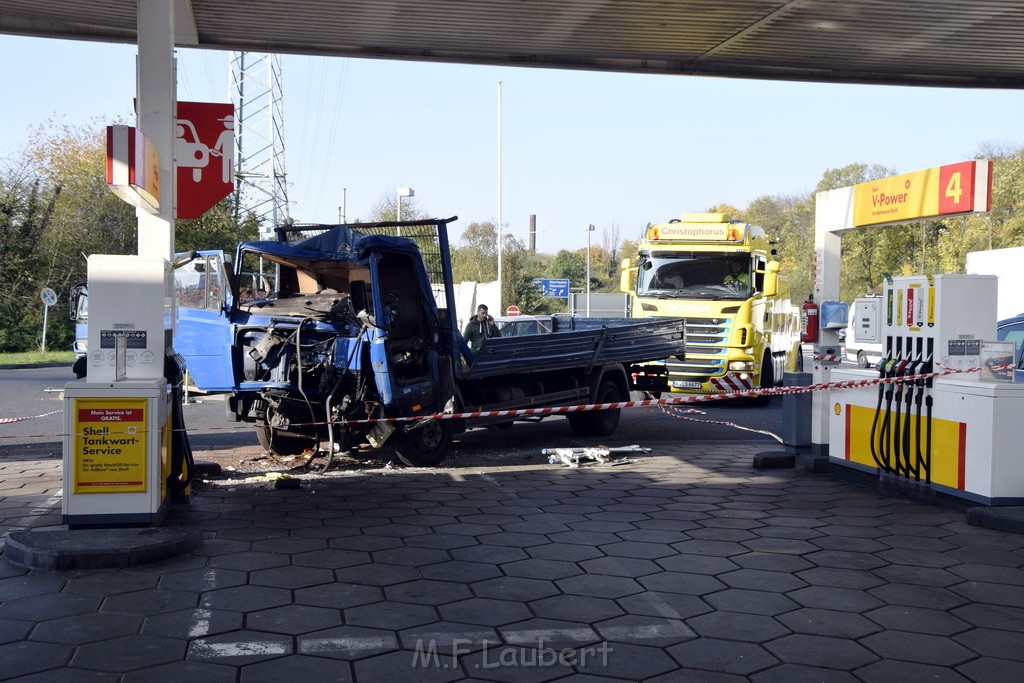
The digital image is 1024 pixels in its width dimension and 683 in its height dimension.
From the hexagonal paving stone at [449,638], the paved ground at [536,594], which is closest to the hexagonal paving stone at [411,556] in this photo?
the paved ground at [536,594]

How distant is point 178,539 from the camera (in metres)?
6.08

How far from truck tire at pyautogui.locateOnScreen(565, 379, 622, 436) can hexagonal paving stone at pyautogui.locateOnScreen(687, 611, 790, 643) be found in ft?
24.8

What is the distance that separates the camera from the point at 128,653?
4316 millimetres

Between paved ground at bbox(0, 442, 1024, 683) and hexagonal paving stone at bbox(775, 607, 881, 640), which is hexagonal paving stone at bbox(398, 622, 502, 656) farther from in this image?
hexagonal paving stone at bbox(775, 607, 881, 640)

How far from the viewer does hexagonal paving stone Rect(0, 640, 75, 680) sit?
4.09 metres

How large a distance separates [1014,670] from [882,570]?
1670mm

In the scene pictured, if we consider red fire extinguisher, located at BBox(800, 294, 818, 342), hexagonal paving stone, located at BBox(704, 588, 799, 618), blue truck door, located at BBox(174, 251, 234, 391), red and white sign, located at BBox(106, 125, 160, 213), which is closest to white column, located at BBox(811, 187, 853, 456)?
red fire extinguisher, located at BBox(800, 294, 818, 342)

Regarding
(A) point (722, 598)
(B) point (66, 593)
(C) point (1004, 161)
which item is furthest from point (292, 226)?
(C) point (1004, 161)

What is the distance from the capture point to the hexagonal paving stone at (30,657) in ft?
13.4

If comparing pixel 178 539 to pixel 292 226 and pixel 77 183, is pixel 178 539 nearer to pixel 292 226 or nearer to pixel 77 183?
pixel 292 226

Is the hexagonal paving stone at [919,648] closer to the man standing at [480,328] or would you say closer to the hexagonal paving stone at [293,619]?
the hexagonal paving stone at [293,619]

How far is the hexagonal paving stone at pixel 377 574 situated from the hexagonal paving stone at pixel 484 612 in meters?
0.60

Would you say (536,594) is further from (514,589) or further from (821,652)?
(821,652)

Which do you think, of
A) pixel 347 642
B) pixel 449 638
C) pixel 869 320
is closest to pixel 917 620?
pixel 449 638
